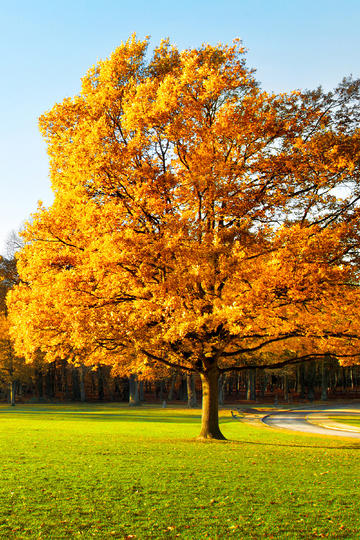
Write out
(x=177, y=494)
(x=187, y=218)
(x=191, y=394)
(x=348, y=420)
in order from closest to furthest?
(x=177, y=494) < (x=187, y=218) < (x=348, y=420) < (x=191, y=394)

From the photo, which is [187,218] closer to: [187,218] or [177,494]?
[187,218]

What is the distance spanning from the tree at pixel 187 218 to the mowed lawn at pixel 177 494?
12.0 ft

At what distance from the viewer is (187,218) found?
52.3 ft

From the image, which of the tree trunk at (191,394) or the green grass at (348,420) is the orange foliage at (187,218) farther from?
the tree trunk at (191,394)

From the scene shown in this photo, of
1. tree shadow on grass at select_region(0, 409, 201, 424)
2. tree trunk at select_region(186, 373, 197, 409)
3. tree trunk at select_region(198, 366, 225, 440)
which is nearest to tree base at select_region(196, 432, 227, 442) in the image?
tree trunk at select_region(198, 366, 225, 440)

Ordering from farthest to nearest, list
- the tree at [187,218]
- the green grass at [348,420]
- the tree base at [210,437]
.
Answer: the green grass at [348,420] → the tree base at [210,437] → the tree at [187,218]

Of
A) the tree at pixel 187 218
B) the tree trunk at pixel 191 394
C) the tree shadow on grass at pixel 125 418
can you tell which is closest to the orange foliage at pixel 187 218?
the tree at pixel 187 218

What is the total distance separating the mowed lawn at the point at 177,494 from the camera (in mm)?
7375

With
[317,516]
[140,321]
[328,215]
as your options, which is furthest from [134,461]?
[328,215]

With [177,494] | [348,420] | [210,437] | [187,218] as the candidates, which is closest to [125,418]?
[348,420]

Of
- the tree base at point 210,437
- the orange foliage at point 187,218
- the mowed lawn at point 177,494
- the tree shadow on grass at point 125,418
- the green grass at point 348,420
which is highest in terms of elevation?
the orange foliage at point 187,218

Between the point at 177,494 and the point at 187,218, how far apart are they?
8.80 meters

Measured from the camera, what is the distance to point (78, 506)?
27.8 ft

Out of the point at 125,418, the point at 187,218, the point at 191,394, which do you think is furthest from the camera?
the point at 191,394
